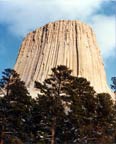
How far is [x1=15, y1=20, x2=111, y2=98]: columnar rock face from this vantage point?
93062mm

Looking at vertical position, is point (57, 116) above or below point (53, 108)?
below

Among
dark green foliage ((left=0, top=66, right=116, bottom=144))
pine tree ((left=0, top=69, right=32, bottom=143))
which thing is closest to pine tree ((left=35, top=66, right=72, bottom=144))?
dark green foliage ((left=0, top=66, right=116, bottom=144))

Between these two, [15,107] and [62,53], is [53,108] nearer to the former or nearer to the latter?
[15,107]

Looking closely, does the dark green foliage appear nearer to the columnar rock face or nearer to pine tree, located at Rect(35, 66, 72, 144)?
pine tree, located at Rect(35, 66, 72, 144)

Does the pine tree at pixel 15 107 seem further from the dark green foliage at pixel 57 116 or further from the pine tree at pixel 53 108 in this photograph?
the pine tree at pixel 53 108

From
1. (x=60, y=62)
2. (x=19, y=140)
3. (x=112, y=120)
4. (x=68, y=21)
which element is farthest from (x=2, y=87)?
(x=68, y=21)

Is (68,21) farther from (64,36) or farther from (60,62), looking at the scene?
(60,62)

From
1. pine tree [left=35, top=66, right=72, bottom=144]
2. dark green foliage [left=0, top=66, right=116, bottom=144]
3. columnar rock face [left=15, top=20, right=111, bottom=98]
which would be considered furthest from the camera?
columnar rock face [left=15, top=20, right=111, bottom=98]

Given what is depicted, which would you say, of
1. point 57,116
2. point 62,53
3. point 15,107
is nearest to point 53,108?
point 57,116

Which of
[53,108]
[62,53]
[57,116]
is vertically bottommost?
[57,116]

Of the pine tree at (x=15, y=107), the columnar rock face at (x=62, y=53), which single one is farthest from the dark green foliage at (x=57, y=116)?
the columnar rock face at (x=62, y=53)

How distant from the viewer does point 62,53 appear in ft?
309

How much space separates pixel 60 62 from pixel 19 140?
161 ft

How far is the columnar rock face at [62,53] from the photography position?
93.1 meters
